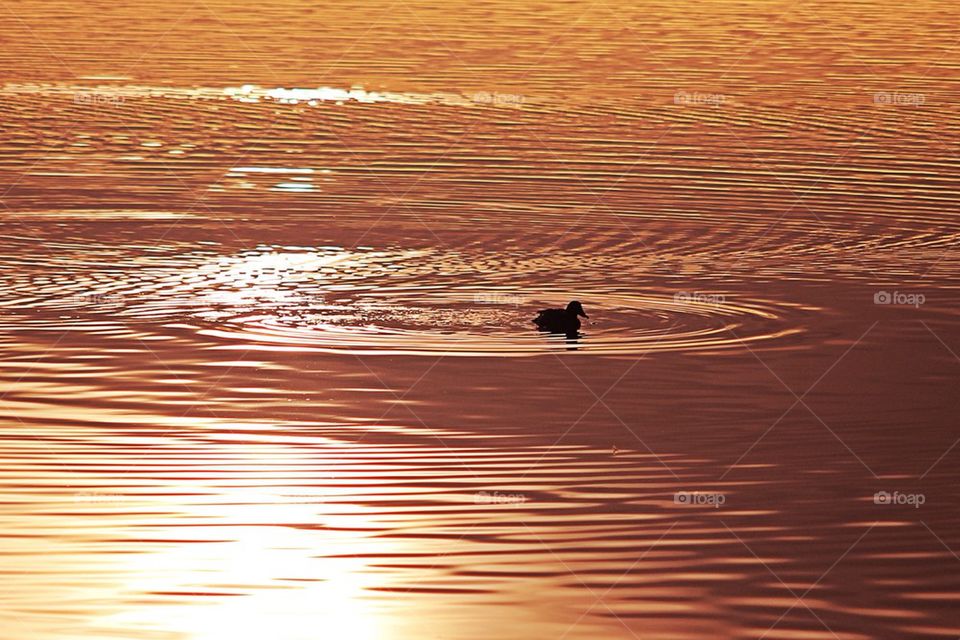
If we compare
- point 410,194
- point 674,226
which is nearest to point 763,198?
point 674,226

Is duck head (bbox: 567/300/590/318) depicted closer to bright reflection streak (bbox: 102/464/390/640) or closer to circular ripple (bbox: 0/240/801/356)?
circular ripple (bbox: 0/240/801/356)

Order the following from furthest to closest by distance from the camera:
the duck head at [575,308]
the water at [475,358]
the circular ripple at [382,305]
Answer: the duck head at [575,308]
the circular ripple at [382,305]
the water at [475,358]

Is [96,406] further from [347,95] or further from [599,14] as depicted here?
[599,14]

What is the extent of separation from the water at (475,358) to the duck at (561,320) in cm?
13

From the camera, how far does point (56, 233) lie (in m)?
19.3

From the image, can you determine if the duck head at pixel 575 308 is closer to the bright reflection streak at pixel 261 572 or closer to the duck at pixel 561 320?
the duck at pixel 561 320

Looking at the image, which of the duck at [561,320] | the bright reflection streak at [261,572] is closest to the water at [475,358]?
the bright reflection streak at [261,572]

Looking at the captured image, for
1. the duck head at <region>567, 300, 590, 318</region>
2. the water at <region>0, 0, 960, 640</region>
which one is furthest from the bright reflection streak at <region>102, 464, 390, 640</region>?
the duck head at <region>567, 300, 590, 318</region>

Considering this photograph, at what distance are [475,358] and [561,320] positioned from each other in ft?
3.28

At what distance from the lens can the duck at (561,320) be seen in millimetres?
15258

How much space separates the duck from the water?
0.13 m

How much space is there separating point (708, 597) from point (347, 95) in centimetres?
2076

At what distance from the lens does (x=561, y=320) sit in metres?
15.3

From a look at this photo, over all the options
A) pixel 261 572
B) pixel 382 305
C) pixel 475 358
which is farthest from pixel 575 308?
pixel 261 572
